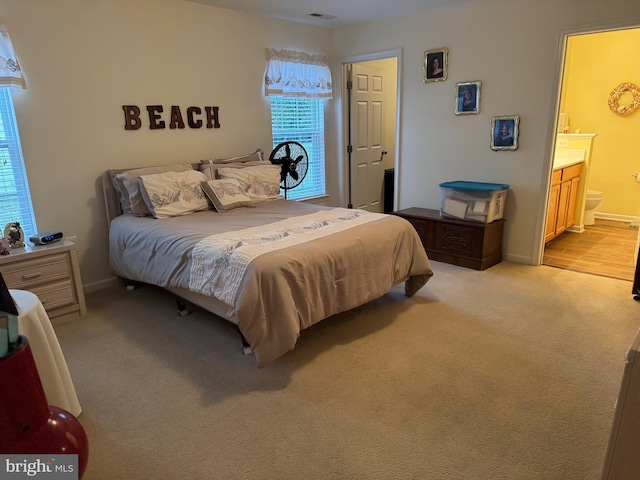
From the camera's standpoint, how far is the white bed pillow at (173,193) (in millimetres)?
3379

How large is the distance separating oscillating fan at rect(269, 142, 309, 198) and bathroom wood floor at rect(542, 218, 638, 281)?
2.58m

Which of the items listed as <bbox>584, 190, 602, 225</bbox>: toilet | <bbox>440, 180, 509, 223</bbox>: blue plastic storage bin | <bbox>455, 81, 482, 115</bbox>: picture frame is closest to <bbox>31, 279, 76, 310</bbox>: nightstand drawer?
<bbox>440, 180, 509, 223</bbox>: blue plastic storage bin

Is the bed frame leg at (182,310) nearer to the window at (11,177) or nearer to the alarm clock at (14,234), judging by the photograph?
the alarm clock at (14,234)

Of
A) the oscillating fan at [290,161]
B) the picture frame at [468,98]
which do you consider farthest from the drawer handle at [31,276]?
the picture frame at [468,98]

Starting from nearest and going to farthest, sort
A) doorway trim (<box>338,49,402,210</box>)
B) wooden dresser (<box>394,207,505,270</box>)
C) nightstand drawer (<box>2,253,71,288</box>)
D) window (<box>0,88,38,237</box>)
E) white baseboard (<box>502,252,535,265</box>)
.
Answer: nightstand drawer (<box>2,253,71,288</box>) → window (<box>0,88,38,237</box>) → wooden dresser (<box>394,207,505,270</box>) → white baseboard (<box>502,252,535,265</box>) → doorway trim (<box>338,49,402,210</box>)

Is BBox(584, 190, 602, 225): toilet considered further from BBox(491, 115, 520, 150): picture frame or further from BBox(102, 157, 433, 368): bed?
BBox(102, 157, 433, 368): bed

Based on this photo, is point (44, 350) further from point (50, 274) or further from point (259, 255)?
point (50, 274)

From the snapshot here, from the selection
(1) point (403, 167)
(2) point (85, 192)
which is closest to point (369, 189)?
(1) point (403, 167)

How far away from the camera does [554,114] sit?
12.3ft

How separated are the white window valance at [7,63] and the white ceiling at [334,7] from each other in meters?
1.60

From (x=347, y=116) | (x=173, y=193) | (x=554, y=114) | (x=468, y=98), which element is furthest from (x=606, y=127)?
(x=173, y=193)

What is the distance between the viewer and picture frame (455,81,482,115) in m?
4.18

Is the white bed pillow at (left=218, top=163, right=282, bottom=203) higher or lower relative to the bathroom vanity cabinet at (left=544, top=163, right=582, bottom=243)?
higher

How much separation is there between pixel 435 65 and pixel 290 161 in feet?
5.86
